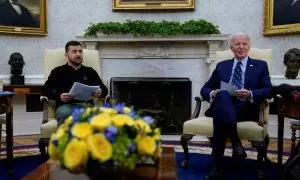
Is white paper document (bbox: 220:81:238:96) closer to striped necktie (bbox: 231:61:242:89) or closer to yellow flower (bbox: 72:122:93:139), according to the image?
striped necktie (bbox: 231:61:242:89)

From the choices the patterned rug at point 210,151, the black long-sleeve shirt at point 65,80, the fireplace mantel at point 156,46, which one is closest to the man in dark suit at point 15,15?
the fireplace mantel at point 156,46

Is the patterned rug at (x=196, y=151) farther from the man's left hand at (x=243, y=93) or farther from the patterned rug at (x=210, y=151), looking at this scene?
the man's left hand at (x=243, y=93)

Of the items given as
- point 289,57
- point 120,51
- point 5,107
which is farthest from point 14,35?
point 289,57

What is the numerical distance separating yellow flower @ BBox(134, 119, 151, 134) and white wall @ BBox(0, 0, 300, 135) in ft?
14.7

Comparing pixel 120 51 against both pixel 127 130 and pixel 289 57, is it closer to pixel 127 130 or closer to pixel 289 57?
pixel 289 57

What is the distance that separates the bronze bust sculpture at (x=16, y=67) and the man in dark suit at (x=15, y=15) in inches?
20.0

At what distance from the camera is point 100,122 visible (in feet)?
4.85

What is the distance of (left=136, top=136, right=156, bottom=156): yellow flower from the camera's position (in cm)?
153

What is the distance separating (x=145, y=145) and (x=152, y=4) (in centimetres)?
459

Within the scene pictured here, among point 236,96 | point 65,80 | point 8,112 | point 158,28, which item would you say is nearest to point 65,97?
point 65,80

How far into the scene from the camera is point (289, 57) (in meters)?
5.05

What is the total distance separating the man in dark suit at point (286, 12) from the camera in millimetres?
5320

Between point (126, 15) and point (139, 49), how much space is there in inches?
24.8

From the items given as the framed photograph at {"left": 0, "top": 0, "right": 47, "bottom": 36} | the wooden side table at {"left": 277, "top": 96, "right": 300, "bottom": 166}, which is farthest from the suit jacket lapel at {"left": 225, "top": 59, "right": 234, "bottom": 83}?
the framed photograph at {"left": 0, "top": 0, "right": 47, "bottom": 36}
